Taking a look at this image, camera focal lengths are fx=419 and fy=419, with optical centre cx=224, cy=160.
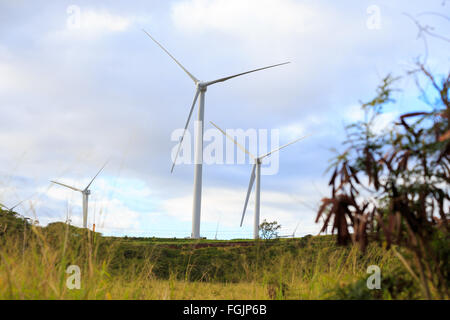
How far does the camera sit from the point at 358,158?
5.95m

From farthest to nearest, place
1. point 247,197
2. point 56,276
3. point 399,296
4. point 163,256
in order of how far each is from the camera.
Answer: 1. point 247,197
2. point 163,256
3. point 56,276
4. point 399,296

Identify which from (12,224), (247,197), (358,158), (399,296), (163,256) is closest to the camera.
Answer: (358,158)

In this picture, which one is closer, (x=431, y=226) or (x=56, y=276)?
(x=431, y=226)

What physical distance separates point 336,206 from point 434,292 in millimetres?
2220

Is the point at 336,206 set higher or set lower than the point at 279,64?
lower

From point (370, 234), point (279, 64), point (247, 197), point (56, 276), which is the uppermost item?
point (279, 64)

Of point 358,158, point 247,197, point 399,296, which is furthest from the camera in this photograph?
point 247,197

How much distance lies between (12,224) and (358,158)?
41.0ft
